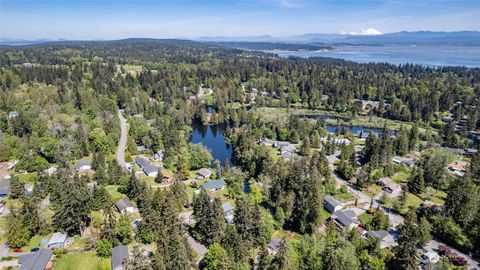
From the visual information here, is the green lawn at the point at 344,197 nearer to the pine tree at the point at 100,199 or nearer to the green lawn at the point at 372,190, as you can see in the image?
the green lawn at the point at 372,190

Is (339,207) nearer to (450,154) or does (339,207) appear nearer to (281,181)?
(281,181)

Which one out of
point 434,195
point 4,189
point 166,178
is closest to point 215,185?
point 166,178

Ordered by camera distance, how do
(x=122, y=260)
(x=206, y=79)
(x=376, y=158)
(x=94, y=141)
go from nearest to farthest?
(x=122, y=260) < (x=376, y=158) < (x=94, y=141) < (x=206, y=79)

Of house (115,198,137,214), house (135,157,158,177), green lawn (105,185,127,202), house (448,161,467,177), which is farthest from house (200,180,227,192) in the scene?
house (448,161,467,177)

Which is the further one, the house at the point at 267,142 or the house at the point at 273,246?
the house at the point at 267,142

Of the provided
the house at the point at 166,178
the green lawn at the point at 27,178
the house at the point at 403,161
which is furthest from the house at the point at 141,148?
the house at the point at 403,161

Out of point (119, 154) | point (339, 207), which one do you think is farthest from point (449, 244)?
point (119, 154)

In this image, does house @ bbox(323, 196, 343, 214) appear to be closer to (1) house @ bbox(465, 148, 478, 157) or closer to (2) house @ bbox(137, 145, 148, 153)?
(2) house @ bbox(137, 145, 148, 153)
